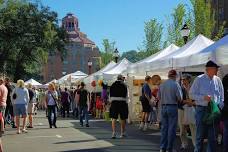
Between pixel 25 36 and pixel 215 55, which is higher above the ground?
pixel 25 36

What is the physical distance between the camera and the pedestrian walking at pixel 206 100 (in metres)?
10.3

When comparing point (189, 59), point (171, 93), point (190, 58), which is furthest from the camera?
point (189, 59)

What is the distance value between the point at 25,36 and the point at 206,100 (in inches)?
1707

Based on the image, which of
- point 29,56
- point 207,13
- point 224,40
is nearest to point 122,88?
point 224,40

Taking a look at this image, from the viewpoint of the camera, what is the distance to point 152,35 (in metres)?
52.4

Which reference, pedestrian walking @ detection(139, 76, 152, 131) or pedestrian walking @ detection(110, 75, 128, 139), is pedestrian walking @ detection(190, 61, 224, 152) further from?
pedestrian walking @ detection(139, 76, 152, 131)

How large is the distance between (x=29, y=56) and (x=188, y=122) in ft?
139

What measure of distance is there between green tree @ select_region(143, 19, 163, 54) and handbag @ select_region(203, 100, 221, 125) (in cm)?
4173

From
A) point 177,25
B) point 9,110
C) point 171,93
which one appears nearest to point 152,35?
point 177,25

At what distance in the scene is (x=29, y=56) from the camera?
54188mm

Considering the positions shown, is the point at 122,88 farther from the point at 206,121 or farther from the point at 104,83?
the point at 104,83

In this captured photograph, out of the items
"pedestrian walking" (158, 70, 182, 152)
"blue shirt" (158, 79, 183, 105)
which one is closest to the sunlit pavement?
"pedestrian walking" (158, 70, 182, 152)

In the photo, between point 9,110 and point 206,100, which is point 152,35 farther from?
point 206,100

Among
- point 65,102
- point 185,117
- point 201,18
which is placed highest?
point 201,18
